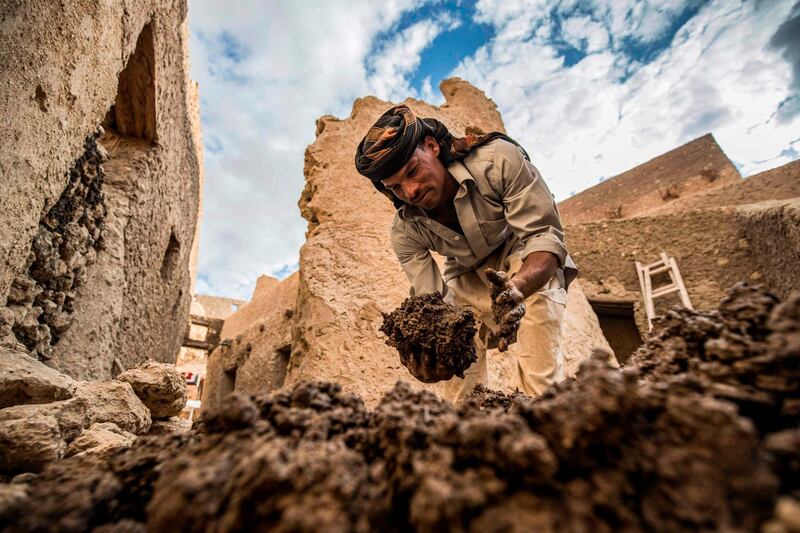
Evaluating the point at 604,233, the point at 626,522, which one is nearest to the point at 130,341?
the point at 626,522

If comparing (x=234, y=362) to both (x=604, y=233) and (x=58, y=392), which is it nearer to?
(x=58, y=392)

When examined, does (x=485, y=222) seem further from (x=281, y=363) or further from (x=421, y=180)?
(x=281, y=363)

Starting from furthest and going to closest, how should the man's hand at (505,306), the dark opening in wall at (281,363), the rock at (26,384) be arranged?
1. the dark opening in wall at (281,363)
2. the man's hand at (505,306)
3. the rock at (26,384)

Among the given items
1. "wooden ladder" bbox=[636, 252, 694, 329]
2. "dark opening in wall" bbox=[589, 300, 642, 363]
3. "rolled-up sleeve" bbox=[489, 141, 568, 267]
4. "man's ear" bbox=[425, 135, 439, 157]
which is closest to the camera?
"rolled-up sleeve" bbox=[489, 141, 568, 267]

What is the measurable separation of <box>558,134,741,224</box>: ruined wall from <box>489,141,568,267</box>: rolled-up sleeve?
24.8 feet

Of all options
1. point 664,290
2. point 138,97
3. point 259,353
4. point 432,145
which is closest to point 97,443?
point 432,145

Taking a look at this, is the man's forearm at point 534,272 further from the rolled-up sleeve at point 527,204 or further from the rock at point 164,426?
the rock at point 164,426

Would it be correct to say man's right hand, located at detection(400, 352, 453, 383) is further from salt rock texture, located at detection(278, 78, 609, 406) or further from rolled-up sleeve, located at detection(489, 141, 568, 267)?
salt rock texture, located at detection(278, 78, 609, 406)

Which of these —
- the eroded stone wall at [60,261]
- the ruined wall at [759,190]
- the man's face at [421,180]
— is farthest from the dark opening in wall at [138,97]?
the ruined wall at [759,190]

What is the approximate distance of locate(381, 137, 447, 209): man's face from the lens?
1.63m

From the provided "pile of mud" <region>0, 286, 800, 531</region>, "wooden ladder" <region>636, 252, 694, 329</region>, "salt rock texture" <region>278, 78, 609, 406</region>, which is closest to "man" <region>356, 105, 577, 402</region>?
"salt rock texture" <region>278, 78, 609, 406</region>

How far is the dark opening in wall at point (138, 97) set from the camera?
2.10 m

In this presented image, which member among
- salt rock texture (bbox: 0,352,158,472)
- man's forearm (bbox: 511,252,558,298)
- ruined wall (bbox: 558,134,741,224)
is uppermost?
ruined wall (bbox: 558,134,741,224)

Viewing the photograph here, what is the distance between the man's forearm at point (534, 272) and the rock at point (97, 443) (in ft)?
3.82
